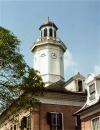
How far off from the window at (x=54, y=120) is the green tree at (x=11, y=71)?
45.6ft

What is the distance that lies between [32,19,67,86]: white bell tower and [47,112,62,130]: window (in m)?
8.53

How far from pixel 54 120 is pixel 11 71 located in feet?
49.8

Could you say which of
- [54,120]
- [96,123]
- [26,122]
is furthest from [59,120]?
[96,123]

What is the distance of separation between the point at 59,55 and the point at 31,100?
78.8ft

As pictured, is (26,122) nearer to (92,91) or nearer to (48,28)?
(92,91)

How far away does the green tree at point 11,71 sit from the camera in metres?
24.5

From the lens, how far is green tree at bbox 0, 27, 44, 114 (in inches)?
966

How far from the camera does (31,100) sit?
87.0 feet

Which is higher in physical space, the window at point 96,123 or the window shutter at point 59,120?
the window shutter at point 59,120

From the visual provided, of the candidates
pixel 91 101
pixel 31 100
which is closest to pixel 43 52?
pixel 91 101

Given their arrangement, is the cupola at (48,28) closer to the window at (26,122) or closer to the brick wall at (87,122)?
A: the window at (26,122)

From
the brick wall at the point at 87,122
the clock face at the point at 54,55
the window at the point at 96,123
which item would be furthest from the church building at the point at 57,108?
the window at the point at 96,123

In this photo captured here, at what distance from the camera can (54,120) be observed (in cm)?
3909

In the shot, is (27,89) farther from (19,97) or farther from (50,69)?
(50,69)
